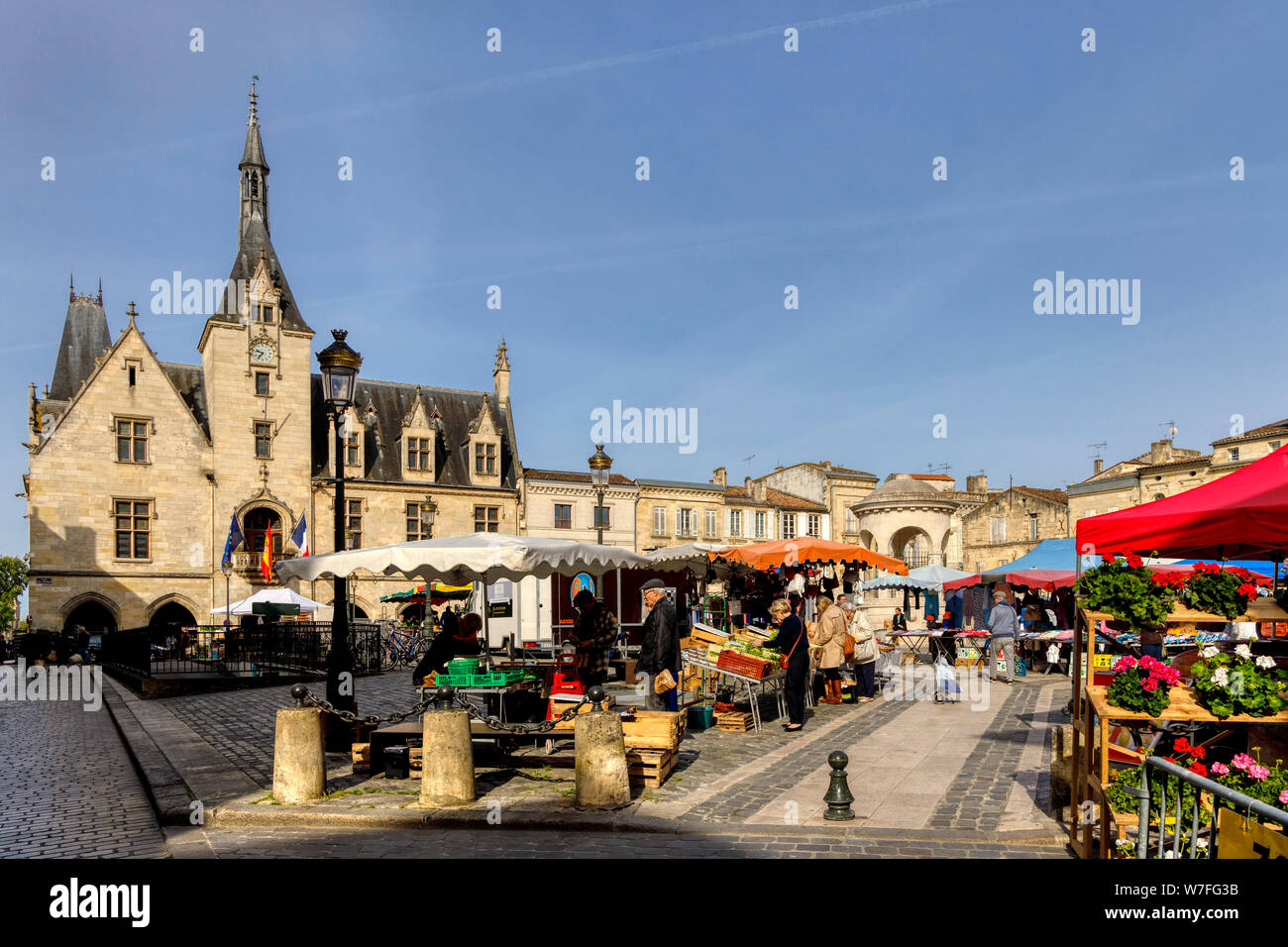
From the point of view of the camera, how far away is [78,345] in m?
45.9

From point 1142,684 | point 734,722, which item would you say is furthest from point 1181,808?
point 734,722

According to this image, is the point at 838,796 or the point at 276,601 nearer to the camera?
the point at 838,796

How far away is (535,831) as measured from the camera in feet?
24.0

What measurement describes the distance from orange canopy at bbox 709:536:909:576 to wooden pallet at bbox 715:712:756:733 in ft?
15.1

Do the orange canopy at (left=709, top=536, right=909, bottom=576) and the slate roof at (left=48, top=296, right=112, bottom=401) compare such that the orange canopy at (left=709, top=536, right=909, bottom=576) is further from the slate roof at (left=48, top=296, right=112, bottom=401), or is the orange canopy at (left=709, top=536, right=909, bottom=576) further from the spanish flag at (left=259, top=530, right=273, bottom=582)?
the slate roof at (left=48, top=296, right=112, bottom=401)

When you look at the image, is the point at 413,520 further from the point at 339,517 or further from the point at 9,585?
the point at 9,585

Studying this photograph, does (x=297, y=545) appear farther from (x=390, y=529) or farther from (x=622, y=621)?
(x=622, y=621)

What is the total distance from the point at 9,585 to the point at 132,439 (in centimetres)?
7089

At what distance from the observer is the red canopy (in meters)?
6.60

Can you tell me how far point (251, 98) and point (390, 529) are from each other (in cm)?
2131

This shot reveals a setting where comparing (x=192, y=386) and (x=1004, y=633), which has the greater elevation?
(x=192, y=386)

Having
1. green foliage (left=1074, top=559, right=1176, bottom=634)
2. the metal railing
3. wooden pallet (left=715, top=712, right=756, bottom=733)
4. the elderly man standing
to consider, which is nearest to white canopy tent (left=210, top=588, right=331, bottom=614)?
wooden pallet (left=715, top=712, right=756, bottom=733)

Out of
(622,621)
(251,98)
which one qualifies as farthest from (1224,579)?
(251,98)

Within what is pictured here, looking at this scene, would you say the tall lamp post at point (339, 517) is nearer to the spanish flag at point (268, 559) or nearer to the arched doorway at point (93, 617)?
the spanish flag at point (268, 559)
